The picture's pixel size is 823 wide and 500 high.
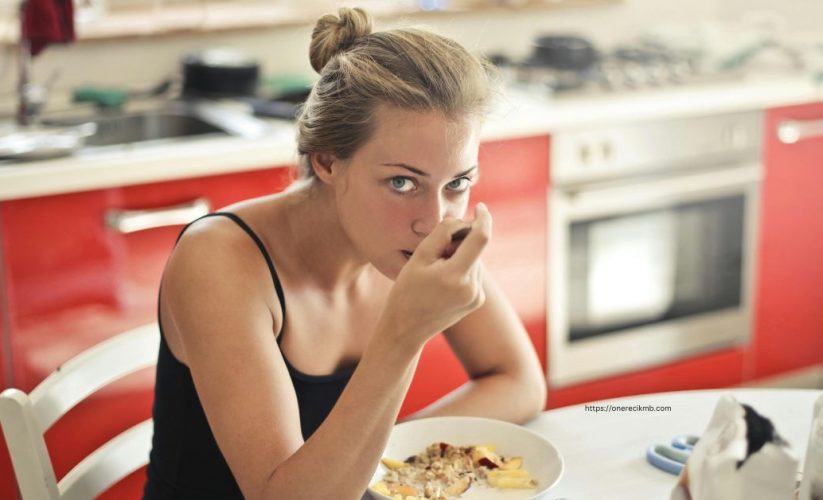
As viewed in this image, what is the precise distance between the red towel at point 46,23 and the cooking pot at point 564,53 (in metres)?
1.16

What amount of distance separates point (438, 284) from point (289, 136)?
1278mm

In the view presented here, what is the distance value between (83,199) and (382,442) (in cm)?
114

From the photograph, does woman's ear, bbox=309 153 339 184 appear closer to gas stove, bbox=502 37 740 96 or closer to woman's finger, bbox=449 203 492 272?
woman's finger, bbox=449 203 492 272

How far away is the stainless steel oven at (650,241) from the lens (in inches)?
103

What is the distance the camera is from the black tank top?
137cm

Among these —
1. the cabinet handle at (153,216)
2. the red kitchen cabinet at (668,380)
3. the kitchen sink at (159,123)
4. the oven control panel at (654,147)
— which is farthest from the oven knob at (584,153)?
the cabinet handle at (153,216)

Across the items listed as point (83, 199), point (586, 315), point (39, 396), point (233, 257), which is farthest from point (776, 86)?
point (39, 396)

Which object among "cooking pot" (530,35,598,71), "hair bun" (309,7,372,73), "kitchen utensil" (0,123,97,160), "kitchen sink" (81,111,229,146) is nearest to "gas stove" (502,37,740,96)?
"cooking pot" (530,35,598,71)

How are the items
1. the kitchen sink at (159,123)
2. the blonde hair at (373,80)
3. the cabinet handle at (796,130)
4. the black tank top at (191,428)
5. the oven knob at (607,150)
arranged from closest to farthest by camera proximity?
the blonde hair at (373,80) < the black tank top at (191,428) < the kitchen sink at (159,123) < the oven knob at (607,150) < the cabinet handle at (796,130)

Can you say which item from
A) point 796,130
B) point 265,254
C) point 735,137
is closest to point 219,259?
point 265,254

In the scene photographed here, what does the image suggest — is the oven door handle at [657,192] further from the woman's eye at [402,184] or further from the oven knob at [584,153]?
the woman's eye at [402,184]

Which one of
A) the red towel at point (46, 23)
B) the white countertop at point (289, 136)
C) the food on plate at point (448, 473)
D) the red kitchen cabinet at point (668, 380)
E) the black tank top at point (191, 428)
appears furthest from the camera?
the red kitchen cabinet at point (668, 380)

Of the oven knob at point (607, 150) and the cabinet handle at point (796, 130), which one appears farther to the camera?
the cabinet handle at point (796, 130)

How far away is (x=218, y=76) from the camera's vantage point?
8.54 feet
